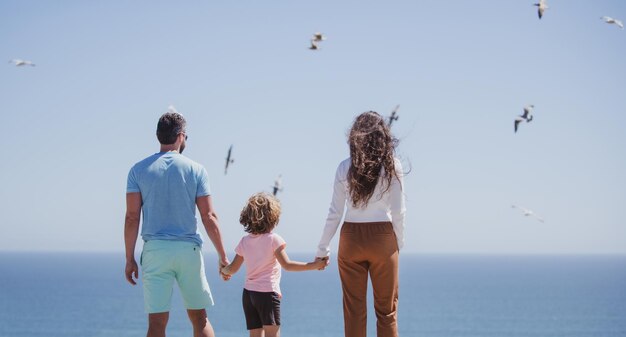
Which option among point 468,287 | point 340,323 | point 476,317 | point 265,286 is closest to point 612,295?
point 468,287

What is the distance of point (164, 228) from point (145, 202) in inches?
11.6

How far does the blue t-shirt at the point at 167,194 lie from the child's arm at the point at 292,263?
80 cm

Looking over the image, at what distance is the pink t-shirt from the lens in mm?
6691

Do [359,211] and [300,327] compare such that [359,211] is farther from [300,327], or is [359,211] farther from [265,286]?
[300,327]

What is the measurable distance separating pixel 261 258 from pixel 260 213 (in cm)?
44

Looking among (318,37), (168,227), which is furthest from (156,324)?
(318,37)

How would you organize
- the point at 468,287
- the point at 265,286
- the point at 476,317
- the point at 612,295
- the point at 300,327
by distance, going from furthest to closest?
the point at 468,287, the point at 612,295, the point at 476,317, the point at 300,327, the point at 265,286

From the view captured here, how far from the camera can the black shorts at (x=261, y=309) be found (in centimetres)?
666

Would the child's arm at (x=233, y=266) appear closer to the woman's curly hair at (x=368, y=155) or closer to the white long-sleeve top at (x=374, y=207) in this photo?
the white long-sleeve top at (x=374, y=207)

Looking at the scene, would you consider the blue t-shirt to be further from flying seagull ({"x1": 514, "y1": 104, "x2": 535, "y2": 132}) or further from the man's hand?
flying seagull ({"x1": 514, "y1": 104, "x2": 535, "y2": 132})

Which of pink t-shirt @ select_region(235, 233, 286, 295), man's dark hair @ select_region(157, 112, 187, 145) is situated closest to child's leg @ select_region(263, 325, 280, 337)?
pink t-shirt @ select_region(235, 233, 286, 295)

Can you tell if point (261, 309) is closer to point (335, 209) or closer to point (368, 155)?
point (335, 209)

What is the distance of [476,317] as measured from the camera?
133625 mm

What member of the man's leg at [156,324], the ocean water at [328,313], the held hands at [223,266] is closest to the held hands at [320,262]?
the held hands at [223,266]
